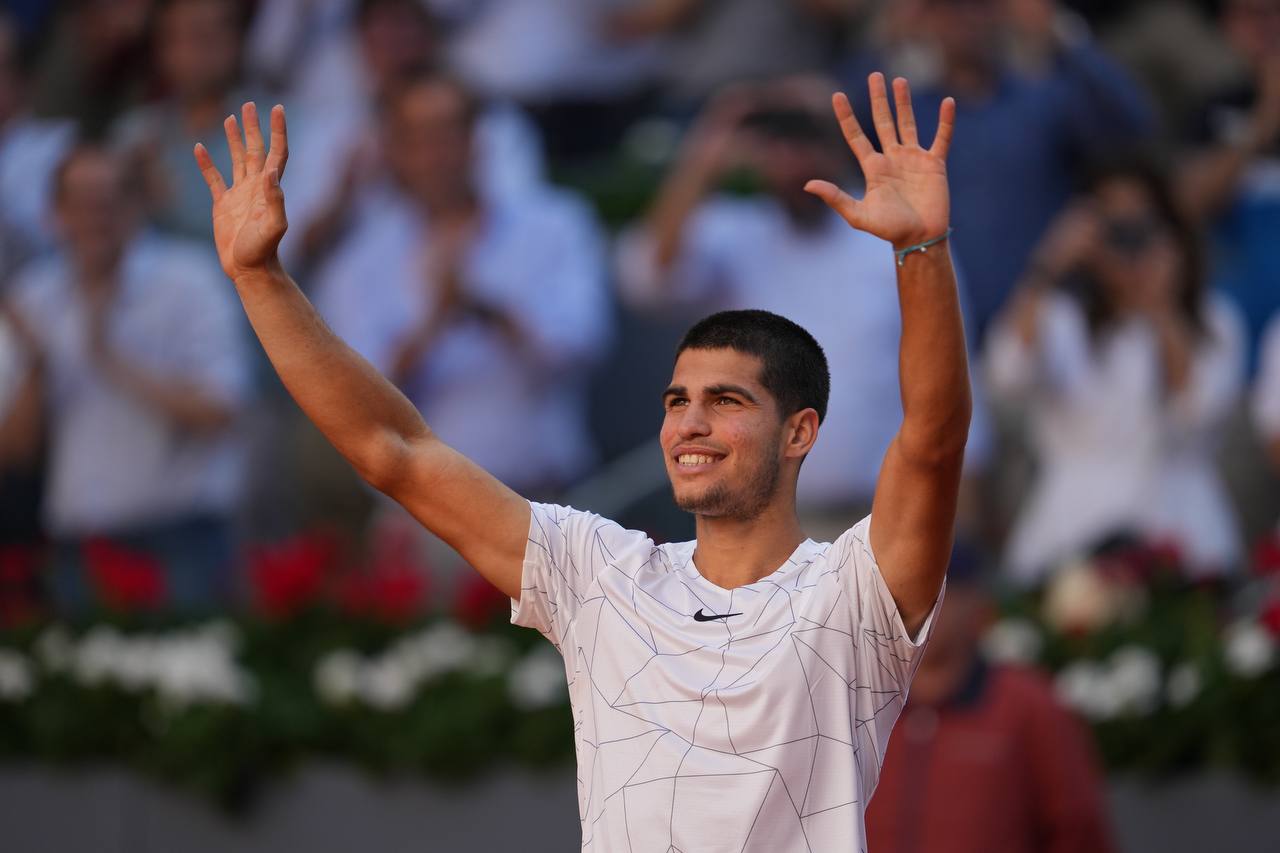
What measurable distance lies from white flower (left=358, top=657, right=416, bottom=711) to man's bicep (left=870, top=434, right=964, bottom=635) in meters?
3.60

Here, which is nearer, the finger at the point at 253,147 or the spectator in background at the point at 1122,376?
the finger at the point at 253,147

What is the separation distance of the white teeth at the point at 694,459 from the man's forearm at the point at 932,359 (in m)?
0.38

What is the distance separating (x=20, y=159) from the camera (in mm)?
9891

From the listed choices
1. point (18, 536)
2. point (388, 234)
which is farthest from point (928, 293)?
point (18, 536)

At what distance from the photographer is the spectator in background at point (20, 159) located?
9625 millimetres

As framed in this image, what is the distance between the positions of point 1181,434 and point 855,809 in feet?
16.6

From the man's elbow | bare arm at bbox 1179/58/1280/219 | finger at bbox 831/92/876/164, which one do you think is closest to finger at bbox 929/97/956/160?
finger at bbox 831/92/876/164

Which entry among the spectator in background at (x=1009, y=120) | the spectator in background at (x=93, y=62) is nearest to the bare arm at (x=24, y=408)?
the spectator in background at (x=93, y=62)

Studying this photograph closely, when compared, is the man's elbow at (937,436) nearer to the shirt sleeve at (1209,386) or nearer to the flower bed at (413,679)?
the flower bed at (413,679)

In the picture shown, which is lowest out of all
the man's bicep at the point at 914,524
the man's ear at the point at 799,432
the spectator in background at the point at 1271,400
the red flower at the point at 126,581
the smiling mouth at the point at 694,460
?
the man's bicep at the point at 914,524

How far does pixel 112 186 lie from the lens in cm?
891

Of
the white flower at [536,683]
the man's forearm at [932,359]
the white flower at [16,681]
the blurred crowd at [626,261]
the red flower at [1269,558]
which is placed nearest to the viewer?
the man's forearm at [932,359]

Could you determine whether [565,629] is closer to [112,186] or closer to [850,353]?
[850,353]

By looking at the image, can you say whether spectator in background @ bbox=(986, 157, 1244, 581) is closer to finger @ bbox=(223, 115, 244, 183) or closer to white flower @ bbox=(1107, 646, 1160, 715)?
white flower @ bbox=(1107, 646, 1160, 715)
